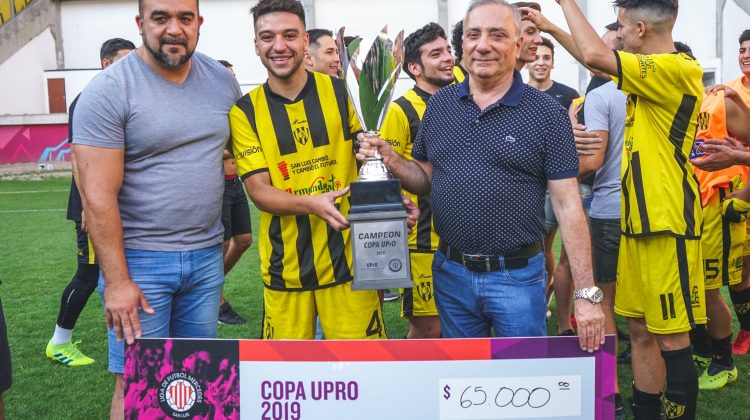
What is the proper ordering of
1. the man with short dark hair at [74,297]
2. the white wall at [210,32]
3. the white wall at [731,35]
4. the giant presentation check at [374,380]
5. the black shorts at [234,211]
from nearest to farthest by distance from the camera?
the giant presentation check at [374,380] < the man with short dark hair at [74,297] < the black shorts at [234,211] < the white wall at [731,35] < the white wall at [210,32]

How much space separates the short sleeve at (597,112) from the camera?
363cm

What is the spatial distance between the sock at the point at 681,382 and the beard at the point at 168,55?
2.32m

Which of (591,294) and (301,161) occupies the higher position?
(301,161)

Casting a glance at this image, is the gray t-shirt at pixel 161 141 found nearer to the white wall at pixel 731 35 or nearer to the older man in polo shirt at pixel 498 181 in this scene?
the older man in polo shirt at pixel 498 181

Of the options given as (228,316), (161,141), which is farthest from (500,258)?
(228,316)

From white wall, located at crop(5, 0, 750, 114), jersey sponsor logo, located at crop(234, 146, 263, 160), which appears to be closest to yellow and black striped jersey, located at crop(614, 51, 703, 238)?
jersey sponsor logo, located at crop(234, 146, 263, 160)

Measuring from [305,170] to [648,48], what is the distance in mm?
1540

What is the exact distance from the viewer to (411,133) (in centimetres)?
393

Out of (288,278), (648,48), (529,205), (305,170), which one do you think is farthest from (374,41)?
(648,48)

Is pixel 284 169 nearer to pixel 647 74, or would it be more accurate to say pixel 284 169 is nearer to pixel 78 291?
pixel 647 74

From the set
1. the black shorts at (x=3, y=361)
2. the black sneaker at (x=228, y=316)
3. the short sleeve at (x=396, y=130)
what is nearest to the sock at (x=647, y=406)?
the short sleeve at (x=396, y=130)

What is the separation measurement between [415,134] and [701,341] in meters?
2.15

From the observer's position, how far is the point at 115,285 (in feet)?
8.23

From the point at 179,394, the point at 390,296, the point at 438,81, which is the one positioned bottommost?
the point at 390,296
